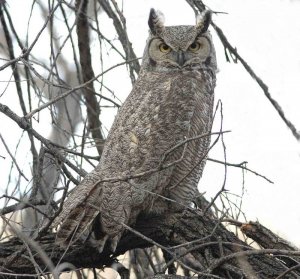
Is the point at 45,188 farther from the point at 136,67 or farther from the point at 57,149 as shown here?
the point at 136,67

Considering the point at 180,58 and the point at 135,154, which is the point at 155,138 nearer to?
the point at 135,154

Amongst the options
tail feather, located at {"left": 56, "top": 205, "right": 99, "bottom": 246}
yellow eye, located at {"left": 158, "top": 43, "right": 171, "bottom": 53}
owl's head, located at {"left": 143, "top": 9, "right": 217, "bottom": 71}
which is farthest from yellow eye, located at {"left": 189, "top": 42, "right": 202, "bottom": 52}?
tail feather, located at {"left": 56, "top": 205, "right": 99, "bottom": 246}

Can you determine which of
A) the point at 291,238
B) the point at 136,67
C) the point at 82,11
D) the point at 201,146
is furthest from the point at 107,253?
the point at 82,11

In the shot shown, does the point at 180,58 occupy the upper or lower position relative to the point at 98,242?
upper

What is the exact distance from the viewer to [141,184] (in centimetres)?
312

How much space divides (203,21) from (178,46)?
0.68 ft

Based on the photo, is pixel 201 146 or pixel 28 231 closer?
pixel 28 231

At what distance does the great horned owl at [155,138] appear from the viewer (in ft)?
9.58

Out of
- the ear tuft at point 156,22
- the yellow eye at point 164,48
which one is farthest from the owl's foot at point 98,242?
the ear tuft at point 156,22

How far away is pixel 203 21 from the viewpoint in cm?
366

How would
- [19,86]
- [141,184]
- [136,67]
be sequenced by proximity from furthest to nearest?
[136,67] → [19,86] → [141,184]

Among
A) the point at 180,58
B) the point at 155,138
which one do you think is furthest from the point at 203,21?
the point at 155,138

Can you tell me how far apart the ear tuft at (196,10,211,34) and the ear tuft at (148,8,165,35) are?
0.69ft

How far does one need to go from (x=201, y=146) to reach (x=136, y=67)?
799 mm
